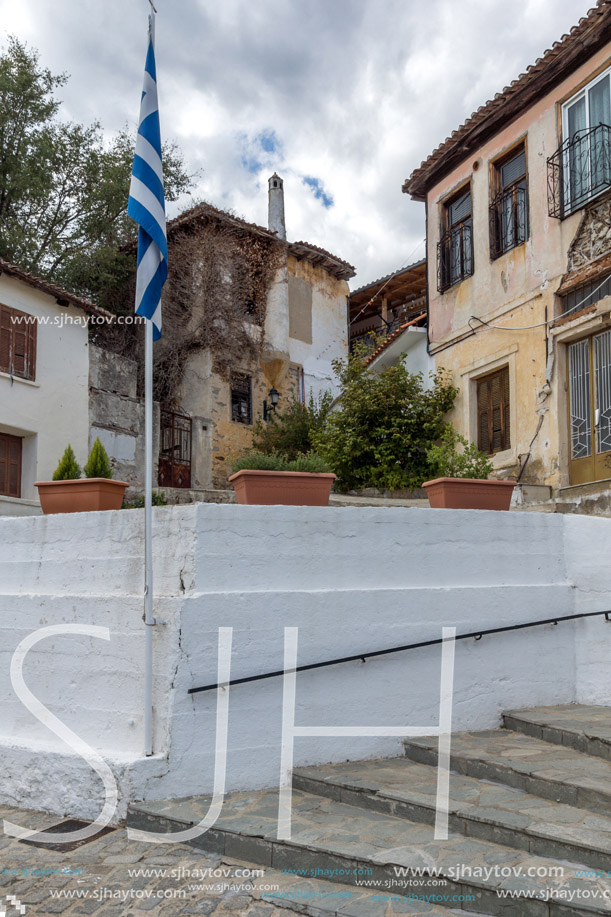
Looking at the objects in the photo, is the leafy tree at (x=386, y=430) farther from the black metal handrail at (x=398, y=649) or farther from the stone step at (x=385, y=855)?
the stone step at (x=385, y=855)

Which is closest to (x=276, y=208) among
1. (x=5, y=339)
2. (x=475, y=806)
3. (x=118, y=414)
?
(x=118, y=414)

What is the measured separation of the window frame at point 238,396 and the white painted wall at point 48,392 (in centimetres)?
400

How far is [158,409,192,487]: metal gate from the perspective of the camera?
58.5 ft

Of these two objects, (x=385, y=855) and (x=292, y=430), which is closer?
(x=385, y=855)

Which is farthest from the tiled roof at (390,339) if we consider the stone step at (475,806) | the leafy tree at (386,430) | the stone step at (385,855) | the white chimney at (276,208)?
the stone step at (385,855)

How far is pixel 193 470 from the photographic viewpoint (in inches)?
723

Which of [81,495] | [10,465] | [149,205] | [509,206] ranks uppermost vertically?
[509,206]

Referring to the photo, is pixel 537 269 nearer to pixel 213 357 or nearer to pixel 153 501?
pixel 153 501

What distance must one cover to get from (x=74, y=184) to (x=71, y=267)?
213cm

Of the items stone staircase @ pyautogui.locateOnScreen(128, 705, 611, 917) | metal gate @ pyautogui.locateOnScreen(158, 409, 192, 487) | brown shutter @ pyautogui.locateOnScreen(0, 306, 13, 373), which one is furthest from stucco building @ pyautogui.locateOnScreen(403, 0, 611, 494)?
brown shutter @ pyautogui.locateOnScreen(0, 306, 13, 373)

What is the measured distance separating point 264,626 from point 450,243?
31.1 feet

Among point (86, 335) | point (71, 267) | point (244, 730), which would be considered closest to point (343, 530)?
point (244, 730)

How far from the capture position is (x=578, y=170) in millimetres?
10898

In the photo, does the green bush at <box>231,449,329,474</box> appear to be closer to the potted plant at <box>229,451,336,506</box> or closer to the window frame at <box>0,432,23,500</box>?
the potted plant at <box>229,451,336,506</box>
